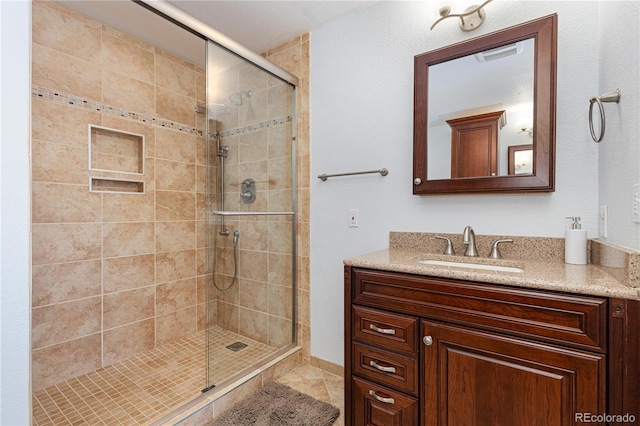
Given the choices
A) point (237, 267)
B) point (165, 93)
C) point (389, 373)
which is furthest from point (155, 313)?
point (389, 373)

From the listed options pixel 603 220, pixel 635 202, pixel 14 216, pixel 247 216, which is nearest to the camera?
pixel 14 216

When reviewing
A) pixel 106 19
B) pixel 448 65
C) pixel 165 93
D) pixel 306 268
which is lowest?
pixel 306 268

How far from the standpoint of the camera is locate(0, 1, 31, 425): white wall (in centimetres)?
52

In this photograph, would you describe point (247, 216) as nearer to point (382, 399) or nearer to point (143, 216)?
point (143, 216)

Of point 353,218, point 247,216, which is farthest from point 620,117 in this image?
point 247,216

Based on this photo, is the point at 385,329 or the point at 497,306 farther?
the point at 385,329

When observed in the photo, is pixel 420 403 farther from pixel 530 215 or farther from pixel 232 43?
pixel 232 43

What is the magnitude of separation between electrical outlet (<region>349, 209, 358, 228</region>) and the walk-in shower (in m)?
0.48

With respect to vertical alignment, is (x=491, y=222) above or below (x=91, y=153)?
below

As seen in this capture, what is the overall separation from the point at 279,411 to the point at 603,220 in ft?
5.91

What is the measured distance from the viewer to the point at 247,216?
6.41ft

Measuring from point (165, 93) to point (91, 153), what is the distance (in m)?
0.78

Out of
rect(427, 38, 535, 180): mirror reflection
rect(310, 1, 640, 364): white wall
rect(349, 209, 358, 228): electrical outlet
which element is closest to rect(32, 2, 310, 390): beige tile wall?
rect(310, 1, 640, 364): white wall

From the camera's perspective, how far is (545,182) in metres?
1.36
